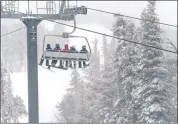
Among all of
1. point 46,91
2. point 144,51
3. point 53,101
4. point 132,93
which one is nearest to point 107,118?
point 132,93

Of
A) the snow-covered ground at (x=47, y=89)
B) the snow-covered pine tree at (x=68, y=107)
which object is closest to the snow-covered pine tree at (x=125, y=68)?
the snow-covered pine tree at (x=68, y=107)

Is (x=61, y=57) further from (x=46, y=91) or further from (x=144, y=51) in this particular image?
(x=46, y=91)

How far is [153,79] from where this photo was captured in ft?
120

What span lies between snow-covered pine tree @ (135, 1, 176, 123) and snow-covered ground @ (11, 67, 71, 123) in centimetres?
8243

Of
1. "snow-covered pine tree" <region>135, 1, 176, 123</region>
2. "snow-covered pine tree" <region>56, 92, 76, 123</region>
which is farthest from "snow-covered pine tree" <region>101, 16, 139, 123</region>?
"snow-covered pine tree" <region>56, 92, 76, 123</region>

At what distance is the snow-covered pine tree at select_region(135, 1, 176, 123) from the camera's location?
3584 centimetres

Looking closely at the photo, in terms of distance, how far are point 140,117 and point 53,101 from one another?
94376 mm

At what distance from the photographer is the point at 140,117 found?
37.8 m

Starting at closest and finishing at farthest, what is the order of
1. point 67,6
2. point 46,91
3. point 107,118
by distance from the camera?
point 67,6, point 107,118, point 46,91

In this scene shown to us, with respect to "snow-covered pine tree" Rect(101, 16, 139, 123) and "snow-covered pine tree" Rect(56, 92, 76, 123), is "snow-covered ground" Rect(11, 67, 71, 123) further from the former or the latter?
"snow-covered pine tree" Rect(101, 16, 139, 123)

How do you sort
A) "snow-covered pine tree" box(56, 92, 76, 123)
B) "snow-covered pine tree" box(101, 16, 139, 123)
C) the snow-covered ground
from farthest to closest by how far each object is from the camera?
the snow-covered ground, "snow-covered pine tree" box(56, 92, 76, 123), "snow-covered pine tree" box(101, 16, 139, 123)

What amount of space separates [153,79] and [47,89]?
4243 inches

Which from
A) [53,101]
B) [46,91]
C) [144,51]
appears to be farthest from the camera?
[46,91]

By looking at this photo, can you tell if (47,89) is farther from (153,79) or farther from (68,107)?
(153,79)
